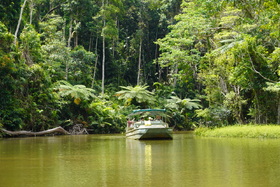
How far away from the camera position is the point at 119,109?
27578 millimetres

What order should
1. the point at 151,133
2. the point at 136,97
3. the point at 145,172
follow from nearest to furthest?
the point at 145,172 → the point at 151,133 → the point at 136,97

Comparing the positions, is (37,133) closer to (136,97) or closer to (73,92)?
(73,92)

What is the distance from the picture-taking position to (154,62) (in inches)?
956

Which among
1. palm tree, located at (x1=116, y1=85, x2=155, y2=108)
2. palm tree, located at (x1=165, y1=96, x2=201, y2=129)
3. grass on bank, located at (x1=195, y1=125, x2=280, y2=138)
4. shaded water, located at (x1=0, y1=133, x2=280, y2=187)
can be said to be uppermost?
palm tree, located at (x1=116, y1=85, x2=155, y2=108)

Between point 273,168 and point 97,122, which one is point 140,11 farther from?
point 273,168

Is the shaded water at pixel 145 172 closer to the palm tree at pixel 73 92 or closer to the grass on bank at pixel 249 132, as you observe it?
the grass on bank at pixel 249 132

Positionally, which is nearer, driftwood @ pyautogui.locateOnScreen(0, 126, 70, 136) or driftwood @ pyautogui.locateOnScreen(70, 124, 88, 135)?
driftwood @ pyautogui.locateOnScreen(0, 126, 70, 136)

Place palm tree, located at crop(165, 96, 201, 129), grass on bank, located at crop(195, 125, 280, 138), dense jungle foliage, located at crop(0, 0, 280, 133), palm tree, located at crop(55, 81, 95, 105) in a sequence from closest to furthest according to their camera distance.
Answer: grass on bank, located at crop(195, 125, 280, 138) → dense jungle foliage, located at crop(0, 0, 280, 133) → palm tree, located at crop(55, 81, 95, 105) → palm tree, located at crop(165, 96, 201, 129)

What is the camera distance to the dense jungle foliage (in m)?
16.8

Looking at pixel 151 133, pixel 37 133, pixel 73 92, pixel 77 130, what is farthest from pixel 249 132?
pixel 73 92

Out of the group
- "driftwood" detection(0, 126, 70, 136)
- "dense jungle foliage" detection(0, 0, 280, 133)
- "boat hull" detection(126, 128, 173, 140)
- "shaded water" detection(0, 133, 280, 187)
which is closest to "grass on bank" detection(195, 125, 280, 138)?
"dense jungle foliage" detection(0, 0, 280, 133)

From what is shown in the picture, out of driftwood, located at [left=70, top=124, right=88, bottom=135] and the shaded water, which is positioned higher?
driftwood, located at [left=70, top=124, right=88, bottom=135]

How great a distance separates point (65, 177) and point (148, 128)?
32.5 feet

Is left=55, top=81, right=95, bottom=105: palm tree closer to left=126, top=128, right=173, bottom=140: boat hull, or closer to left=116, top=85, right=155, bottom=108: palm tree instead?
left=116, top=85, right=155, bottom=108: palm tree
